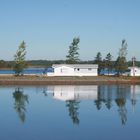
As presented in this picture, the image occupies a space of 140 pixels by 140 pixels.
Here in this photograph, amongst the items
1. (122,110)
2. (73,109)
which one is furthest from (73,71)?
(122,110)

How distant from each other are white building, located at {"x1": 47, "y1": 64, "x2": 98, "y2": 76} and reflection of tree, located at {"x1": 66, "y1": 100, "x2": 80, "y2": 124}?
34.7m

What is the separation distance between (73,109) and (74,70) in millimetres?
41399

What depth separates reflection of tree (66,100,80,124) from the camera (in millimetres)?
23578

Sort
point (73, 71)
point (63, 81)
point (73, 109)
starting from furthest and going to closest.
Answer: point (73, 71)
point (63, 81)
point (73, 109)

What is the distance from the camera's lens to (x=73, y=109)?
28375mm

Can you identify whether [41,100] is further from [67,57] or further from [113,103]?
[67,57]

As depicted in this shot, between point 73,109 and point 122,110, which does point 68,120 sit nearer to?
point 73,109

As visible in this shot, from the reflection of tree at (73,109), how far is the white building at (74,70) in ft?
114

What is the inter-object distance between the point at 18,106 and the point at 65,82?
94.4 feet

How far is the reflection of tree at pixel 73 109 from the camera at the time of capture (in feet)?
77.4

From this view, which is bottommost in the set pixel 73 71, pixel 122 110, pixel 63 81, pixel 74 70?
pixel 122 110

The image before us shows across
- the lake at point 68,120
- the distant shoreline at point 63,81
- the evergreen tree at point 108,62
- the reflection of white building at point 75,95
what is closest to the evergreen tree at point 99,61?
the evergreen tree at point 108,62

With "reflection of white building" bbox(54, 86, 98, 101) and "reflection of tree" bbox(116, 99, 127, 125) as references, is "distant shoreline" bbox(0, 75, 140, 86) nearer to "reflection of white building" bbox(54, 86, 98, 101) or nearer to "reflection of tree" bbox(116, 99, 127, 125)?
"reflection of white building" bbox(54, 86, 98, 101)

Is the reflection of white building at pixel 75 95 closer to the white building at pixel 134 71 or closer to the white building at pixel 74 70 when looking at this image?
the white building at pixel 74 70
